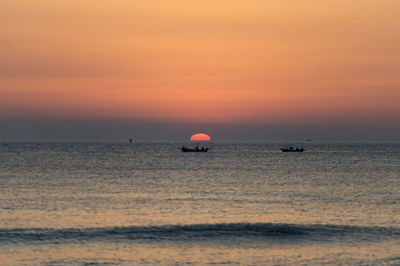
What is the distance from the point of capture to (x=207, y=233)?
40.6 meters

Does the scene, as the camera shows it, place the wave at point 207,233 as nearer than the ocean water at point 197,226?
No

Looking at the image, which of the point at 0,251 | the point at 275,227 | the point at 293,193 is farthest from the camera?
the point at 293,193

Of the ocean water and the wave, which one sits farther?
the wave

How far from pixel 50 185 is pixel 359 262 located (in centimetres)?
5605

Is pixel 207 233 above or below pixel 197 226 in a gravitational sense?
below

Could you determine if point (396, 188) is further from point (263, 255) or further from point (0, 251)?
point (0, 251)

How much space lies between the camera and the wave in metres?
38.2

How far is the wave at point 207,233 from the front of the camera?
1505 inches

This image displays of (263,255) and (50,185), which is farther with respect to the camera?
(50,185)

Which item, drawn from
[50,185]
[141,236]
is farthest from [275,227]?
[50,185]

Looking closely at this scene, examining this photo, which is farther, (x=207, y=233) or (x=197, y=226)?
(x=197, y=226)

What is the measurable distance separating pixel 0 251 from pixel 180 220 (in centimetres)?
1674

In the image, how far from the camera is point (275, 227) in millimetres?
43094

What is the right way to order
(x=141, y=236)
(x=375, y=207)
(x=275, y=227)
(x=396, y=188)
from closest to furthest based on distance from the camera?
(x=141, y=236)
(x=275, y=227)
(x=375, y=207)
(x=396, y=188)
